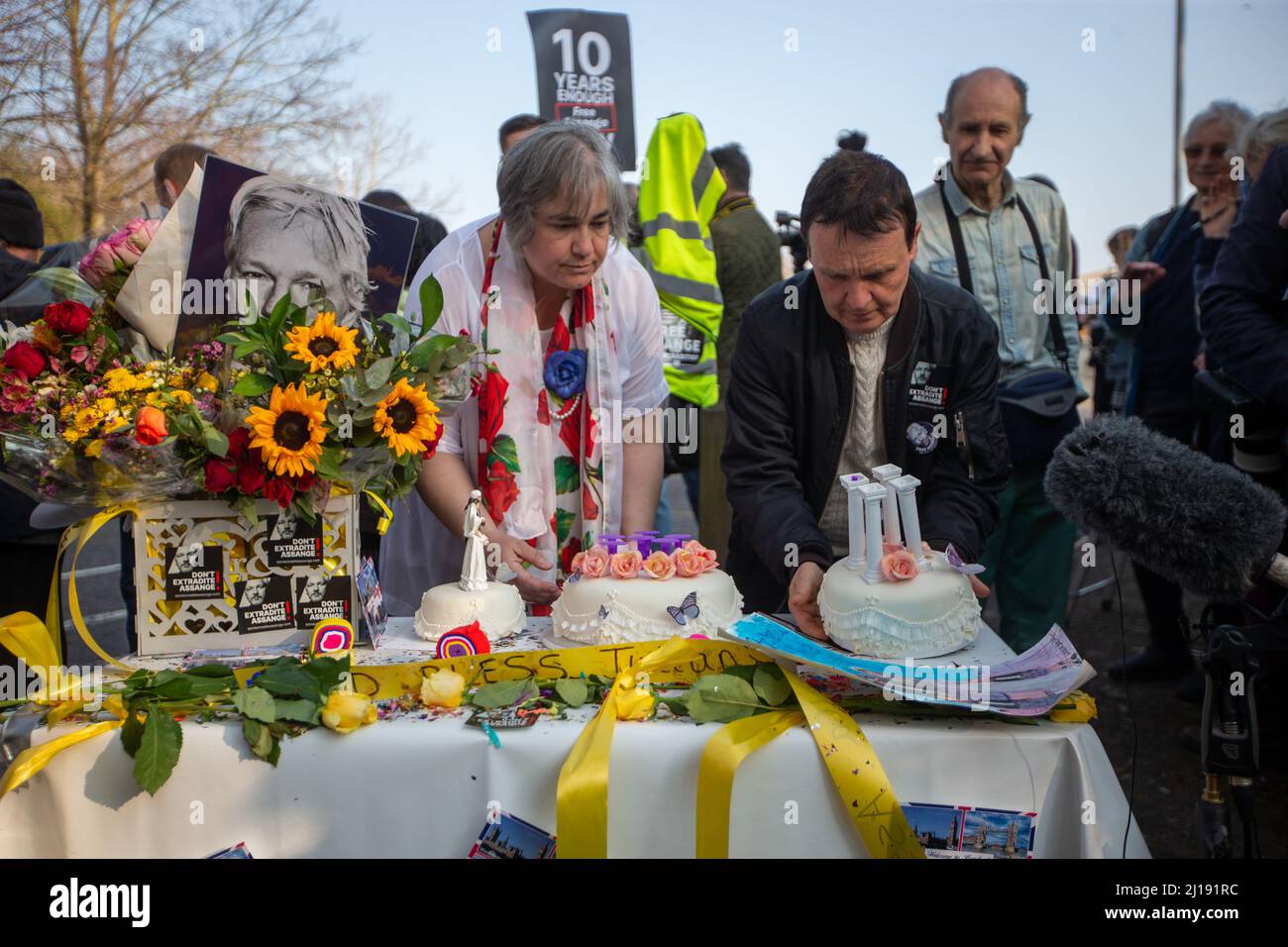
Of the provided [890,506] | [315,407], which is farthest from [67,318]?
[890,506]

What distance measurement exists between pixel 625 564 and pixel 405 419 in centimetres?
46

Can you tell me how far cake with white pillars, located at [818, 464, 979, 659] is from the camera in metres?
1.58

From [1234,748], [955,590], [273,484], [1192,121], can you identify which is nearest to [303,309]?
[273,484]

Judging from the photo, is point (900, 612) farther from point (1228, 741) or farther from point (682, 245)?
point (682, 245)

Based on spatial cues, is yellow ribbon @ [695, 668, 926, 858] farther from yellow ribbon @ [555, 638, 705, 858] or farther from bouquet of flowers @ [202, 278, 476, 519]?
bouquet of flowers @ [202, 278, 476, 519]

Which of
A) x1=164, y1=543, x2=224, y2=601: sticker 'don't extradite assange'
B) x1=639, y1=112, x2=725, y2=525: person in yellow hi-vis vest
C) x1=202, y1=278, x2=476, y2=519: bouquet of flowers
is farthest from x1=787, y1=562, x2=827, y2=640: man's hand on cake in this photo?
x1=639, y1=112, x2=725, y2=525: person in yellow hi-vis vest

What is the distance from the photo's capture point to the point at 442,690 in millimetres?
1565

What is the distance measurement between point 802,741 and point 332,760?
700mm

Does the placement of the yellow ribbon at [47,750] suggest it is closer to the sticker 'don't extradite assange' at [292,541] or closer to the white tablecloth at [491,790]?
the white tablecloth at [491,790]

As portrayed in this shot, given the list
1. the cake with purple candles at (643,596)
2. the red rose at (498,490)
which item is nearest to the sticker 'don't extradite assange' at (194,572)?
the cake with purple candles at (643,596)

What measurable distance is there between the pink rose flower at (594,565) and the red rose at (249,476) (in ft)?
1.90

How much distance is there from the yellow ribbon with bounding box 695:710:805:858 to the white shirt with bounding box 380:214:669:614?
3.79 feet

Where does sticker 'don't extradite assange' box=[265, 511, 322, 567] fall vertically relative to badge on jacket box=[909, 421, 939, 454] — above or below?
below

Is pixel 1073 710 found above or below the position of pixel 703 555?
below
